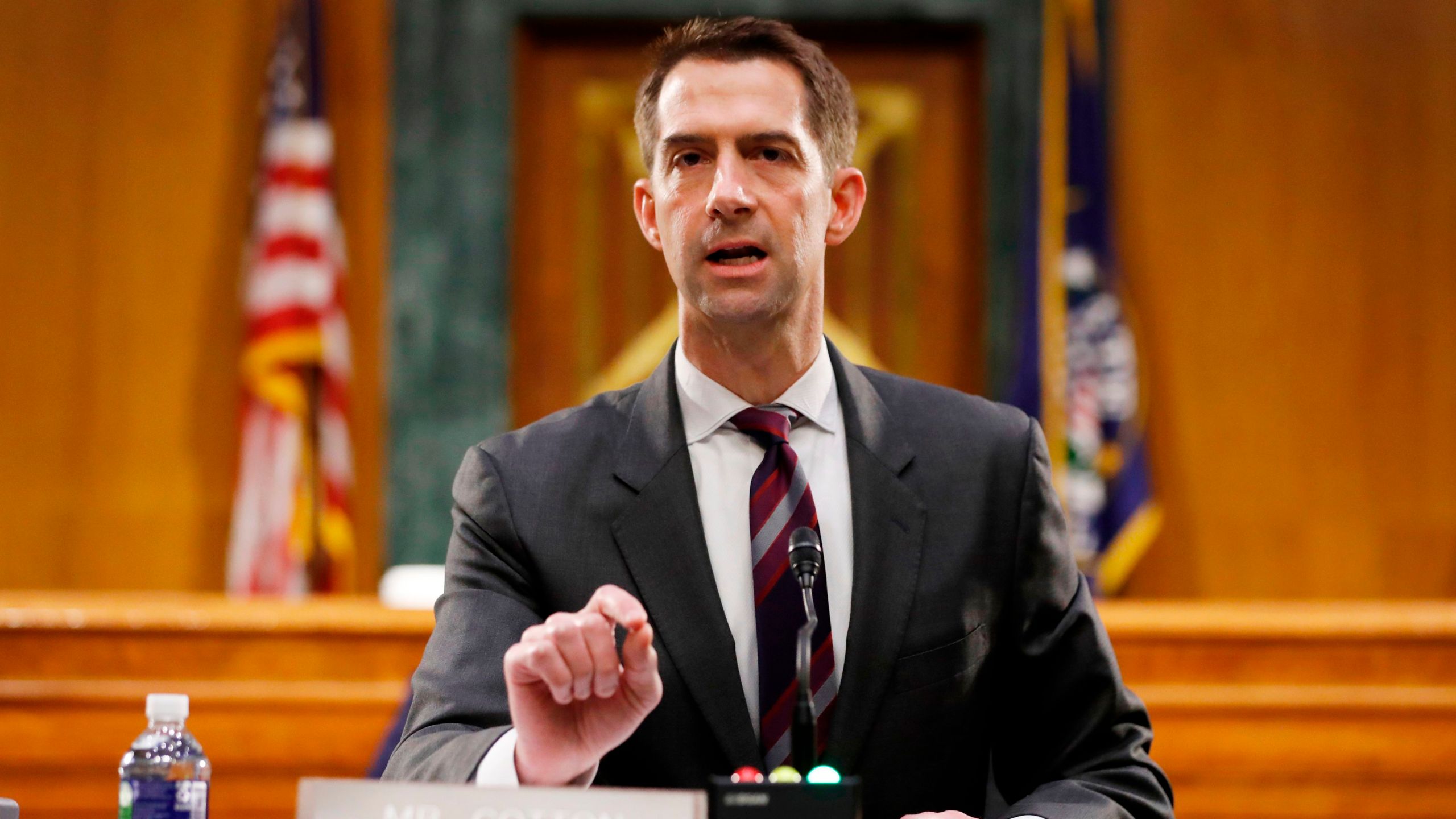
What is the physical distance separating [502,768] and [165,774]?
63 centimetres

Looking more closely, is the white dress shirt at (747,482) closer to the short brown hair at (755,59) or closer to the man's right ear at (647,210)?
the man's right ear at (647,210)

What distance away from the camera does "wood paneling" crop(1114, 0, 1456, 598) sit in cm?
517

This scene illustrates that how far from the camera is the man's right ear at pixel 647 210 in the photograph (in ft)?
6.34

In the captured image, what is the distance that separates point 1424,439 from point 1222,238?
110cm

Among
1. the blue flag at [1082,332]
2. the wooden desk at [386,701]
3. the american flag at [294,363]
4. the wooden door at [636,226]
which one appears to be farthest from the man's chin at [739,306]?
the wooden door at [636,226]

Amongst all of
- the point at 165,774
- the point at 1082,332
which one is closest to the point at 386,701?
the point at 165,774

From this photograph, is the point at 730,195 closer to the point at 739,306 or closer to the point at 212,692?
the point at 739,306

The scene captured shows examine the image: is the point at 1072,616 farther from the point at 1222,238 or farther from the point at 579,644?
the point at 1222,238

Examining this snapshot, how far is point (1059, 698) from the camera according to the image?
1.71m

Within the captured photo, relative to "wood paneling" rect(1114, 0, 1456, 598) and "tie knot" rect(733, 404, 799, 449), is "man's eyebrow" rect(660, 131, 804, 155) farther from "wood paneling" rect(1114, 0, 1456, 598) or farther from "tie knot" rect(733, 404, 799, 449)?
"wood paneling" rect(1114, 0, 1456, 598)

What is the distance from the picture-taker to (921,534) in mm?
1768

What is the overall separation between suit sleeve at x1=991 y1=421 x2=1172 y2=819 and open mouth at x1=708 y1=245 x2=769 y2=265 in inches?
18.6

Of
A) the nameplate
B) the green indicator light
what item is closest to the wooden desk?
the nameplate

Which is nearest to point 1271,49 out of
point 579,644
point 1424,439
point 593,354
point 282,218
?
point 1424,439
